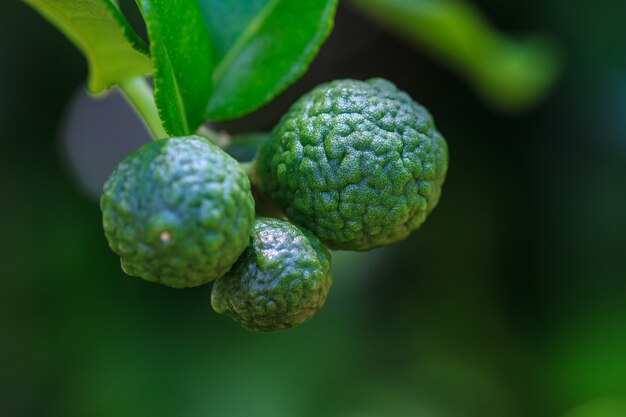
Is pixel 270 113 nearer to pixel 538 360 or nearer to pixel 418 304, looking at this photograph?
pixel 418 304

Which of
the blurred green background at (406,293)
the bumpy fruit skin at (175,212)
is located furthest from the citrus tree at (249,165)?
the blurred green background at (406,293)

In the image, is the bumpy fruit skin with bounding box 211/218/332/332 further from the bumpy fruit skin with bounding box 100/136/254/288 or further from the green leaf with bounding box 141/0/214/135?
the green leaf with bounding box 141/0/214/135

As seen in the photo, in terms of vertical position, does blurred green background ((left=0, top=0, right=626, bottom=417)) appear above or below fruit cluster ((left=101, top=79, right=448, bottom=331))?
below

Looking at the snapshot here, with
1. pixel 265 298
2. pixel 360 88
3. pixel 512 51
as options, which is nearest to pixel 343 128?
pixel 360 88

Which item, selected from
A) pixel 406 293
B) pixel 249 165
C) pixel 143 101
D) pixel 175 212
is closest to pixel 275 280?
pixel 175 212

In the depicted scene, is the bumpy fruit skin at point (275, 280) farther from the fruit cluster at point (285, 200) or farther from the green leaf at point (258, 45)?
the green leaf at point (258, 45)

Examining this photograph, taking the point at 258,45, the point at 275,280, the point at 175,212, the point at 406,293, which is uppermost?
the point at 258,45

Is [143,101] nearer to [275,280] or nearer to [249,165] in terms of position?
[249,165]

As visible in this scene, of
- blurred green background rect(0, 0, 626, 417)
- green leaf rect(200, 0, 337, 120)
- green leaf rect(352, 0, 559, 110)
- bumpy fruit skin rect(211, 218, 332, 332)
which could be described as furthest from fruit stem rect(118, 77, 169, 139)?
blurred green background rect(0, 0, 626, 417)
